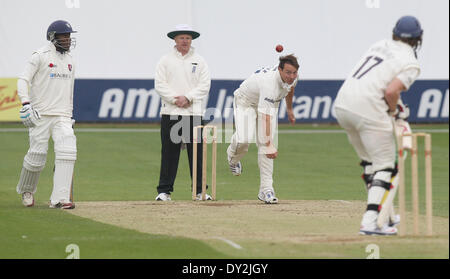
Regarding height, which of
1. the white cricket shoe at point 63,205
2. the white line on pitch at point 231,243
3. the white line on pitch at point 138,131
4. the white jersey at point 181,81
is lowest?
the white line on pitch at point 231,243

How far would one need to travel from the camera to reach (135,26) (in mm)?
25328

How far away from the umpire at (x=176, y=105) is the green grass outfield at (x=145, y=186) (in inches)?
23.1

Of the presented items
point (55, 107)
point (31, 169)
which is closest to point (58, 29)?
point (55, 107)

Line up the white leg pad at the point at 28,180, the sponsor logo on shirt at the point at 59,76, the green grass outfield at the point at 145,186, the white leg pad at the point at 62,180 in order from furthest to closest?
the white leg pad at the point at 28,180 → the sponsor logo on shirt at the point at 59,76 → the white leg pad at the point at 62,180 → the green grass outfield at the point at 145,186

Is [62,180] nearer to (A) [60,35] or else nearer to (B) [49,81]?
(B) [49,81]

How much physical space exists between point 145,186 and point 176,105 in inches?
92.5

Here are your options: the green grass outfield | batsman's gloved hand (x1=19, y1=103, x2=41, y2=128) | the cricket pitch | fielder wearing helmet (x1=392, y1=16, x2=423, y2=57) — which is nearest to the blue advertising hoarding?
the green grass outfield

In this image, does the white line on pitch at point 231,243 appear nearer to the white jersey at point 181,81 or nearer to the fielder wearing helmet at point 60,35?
the fielder wearing helmet at point 60,35

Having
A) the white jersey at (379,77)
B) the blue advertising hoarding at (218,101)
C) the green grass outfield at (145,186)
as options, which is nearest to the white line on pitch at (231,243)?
the green grass outfield at (145,186)

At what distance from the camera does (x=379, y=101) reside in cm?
816

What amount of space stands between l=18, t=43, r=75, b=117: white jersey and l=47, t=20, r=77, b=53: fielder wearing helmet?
7 centimetres

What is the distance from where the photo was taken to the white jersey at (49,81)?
34.4 ft

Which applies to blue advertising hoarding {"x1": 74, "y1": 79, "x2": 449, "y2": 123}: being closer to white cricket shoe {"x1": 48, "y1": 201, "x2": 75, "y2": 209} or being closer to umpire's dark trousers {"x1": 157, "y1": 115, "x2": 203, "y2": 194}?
umpire's dark trousers {"x1": 157, "y1": 115, "x2": 203, "y2": 194}

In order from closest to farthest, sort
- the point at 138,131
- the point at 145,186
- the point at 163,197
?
the point at 163,197
the point at 145,186
the point at 138,131
